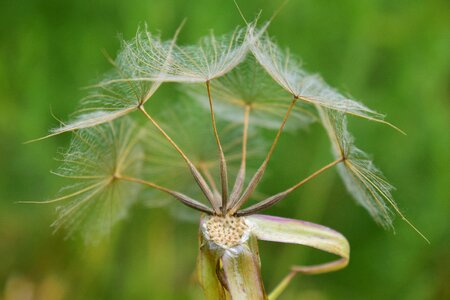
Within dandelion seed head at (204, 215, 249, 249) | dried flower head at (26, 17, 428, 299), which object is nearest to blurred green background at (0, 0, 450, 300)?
dried flower head at (26, 17, 428, 299)

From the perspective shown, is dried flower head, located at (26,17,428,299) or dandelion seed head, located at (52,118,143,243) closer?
dried flower head, located at (26,17,428,299)

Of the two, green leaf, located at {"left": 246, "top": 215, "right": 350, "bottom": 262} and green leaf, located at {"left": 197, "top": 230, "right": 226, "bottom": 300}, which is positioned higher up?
green leaf, located at {"left": 246, "top": 215, "right": 350, "bottom": 262}

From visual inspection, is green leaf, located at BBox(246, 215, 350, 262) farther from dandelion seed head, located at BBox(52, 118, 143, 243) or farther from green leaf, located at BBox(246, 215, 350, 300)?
dandelion seed head, located at BBox(52, 118, 143, 243)

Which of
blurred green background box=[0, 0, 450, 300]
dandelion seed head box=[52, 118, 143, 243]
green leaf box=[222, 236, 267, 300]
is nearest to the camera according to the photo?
green leaf box=[222, 236, 267, 300]

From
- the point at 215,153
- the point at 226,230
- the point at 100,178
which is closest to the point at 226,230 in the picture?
the point at 226,230

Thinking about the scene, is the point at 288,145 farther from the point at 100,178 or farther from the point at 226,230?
the point at 226,230

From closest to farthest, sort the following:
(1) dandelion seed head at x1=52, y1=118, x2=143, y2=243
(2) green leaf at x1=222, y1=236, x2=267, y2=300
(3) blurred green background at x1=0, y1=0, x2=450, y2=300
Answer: (2) green leaf at x1=222, y1=236, x2=267, y2=300 → (1) dandelion seed head at x1=52, y1=118, x2=143, y2=243 → (3) blurred green background at x1=0, y1=0, x2=450, y2=300
